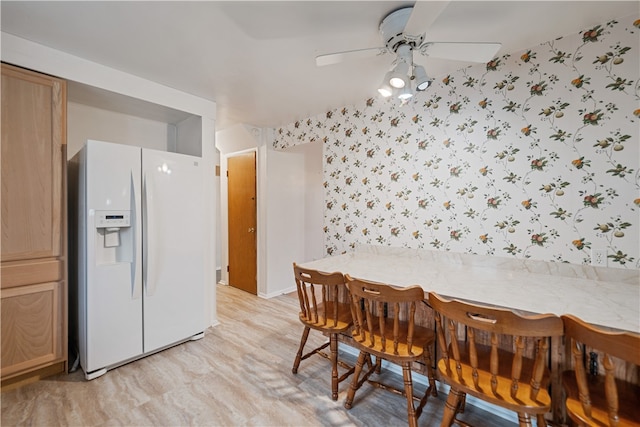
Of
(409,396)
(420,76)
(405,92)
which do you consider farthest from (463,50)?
(409,396)

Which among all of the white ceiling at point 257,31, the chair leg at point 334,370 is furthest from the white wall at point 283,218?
the chair leg at point 334,370

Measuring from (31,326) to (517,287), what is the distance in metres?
3.13

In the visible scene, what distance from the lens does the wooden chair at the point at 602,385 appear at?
893 millimetres

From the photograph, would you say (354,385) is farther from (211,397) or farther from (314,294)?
(211,397)

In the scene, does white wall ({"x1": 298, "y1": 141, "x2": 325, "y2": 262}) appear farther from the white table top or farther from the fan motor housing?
the fan motor housing

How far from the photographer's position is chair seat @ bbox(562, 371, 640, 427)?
98cm

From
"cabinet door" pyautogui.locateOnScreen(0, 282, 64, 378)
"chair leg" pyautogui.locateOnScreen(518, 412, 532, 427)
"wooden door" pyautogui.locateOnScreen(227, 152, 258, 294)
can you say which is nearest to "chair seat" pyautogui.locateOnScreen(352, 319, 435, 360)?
"chair leg" pyautogui.locateOnScreen(518, 412, 532, 427)

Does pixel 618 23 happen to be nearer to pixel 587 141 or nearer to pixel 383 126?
pixel 587 141

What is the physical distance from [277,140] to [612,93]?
3.19 m

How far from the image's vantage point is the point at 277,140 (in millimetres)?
3805

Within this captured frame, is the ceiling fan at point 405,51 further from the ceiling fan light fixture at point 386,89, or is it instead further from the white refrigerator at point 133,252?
the white refrigerator at point 133,252

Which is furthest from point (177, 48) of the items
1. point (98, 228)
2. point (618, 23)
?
point (618, 23)

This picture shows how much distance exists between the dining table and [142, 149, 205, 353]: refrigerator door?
114 cm

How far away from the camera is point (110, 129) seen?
2.70m
